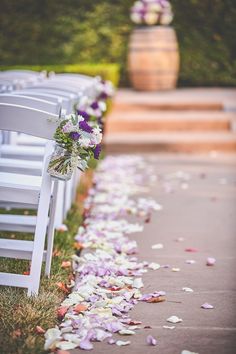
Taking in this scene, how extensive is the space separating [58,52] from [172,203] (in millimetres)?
7132

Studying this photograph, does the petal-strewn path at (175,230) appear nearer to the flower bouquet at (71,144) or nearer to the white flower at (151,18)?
the flower bouquet at (71,144)

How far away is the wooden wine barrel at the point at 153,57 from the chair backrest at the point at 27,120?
26.7 feet

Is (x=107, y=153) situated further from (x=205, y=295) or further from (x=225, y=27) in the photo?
(x=205, y=295)

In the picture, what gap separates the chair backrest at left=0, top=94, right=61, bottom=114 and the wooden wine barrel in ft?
25.6

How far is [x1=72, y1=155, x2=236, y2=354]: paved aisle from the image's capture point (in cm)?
313

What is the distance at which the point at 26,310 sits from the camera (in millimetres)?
3242

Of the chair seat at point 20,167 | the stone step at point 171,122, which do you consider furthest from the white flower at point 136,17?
the chair seat at point 20,167

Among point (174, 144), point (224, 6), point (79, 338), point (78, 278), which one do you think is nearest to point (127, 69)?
point (224, 6)

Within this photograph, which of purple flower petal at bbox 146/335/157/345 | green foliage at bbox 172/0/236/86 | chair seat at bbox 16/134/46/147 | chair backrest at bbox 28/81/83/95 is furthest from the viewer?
green foliage at bbox 172/0/236/86

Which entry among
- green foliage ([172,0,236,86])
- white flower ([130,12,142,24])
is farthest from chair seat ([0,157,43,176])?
green foliage ([172,0,236,86])

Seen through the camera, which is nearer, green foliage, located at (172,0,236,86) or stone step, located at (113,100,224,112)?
stone step, located at (113,100,224,112)

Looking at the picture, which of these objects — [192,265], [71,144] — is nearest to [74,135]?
[71,144]

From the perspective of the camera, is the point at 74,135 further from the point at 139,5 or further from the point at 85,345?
the point at 139,5

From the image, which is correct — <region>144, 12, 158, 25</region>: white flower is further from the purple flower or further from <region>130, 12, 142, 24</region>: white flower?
the purple flower
